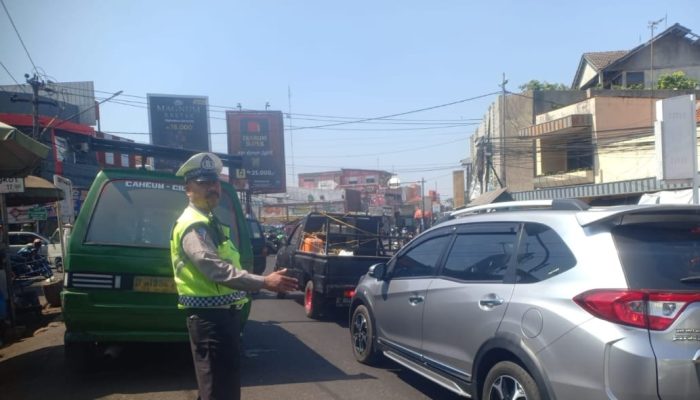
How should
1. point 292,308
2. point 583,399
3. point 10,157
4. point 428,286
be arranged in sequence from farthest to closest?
point 292,308
point 10,157
point 428,286
point 583,399

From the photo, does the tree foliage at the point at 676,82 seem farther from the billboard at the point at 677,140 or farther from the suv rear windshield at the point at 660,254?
the suv rear windshield at the point at 660,254

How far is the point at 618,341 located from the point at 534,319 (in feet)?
1.88

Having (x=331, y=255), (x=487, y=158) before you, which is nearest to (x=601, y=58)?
(x=487, y=158)

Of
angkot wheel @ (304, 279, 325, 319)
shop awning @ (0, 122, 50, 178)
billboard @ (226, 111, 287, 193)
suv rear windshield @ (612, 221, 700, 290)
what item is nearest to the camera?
suv rear windshield @ (612, 221, 700, 290)

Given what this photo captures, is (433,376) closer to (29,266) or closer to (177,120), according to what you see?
(29,266)

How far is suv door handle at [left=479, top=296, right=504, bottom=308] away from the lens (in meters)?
3.89

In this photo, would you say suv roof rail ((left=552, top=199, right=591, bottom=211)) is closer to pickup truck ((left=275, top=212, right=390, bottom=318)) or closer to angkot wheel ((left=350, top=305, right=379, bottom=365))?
angkot wheel ((left=350, top=305, right=379, bottom=365))

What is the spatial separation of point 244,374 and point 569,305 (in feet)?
12.0

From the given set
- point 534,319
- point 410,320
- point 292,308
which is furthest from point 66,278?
point 292,308

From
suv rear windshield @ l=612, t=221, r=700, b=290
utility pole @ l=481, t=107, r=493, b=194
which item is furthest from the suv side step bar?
utility pole @ l=481, t=107, r=493, b=194

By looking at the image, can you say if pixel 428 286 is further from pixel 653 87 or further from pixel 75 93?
pixel 75 93

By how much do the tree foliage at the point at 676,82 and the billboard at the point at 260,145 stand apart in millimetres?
27383

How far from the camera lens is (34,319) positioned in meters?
9.45

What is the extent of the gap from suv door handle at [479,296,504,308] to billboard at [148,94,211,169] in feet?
122
